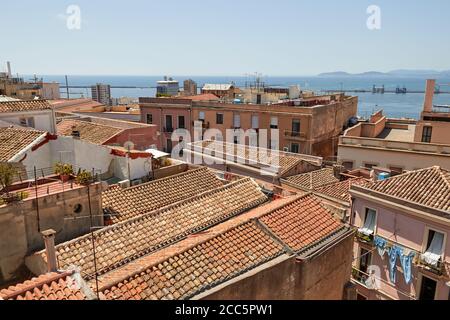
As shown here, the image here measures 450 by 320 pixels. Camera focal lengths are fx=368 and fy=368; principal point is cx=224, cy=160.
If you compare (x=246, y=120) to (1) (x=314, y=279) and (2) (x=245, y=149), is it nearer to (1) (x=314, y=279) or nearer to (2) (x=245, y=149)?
(2) (x=245, y=149)

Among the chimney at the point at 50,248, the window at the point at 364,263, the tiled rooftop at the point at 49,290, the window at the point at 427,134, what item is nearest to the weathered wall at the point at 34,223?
the chimney at the point at 50,248

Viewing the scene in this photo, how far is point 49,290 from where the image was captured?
6.43m

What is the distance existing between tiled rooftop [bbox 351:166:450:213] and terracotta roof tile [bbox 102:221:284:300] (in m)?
8.34

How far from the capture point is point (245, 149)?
85.4 ft

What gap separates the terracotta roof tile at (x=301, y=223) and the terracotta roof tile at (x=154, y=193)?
4.56 m

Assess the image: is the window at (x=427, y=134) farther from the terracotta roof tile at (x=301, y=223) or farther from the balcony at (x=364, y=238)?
the terracotta roof tile at (x=301, y=223)

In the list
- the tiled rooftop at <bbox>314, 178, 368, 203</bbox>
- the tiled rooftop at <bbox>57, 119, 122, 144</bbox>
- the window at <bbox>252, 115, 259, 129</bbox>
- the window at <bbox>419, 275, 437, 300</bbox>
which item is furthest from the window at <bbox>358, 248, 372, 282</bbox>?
the window at <bbox>252, 115, 259, 129</bbox>

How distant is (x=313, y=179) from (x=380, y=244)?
702cm

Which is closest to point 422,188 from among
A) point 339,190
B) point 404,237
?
point 404,237

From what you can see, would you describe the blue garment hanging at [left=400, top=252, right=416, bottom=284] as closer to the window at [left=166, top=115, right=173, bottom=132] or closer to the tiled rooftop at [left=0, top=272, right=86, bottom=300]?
the tiled rooftop at [left=0, top=272, right=86, bottom=300]

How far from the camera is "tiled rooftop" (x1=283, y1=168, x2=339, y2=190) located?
21.1 m
